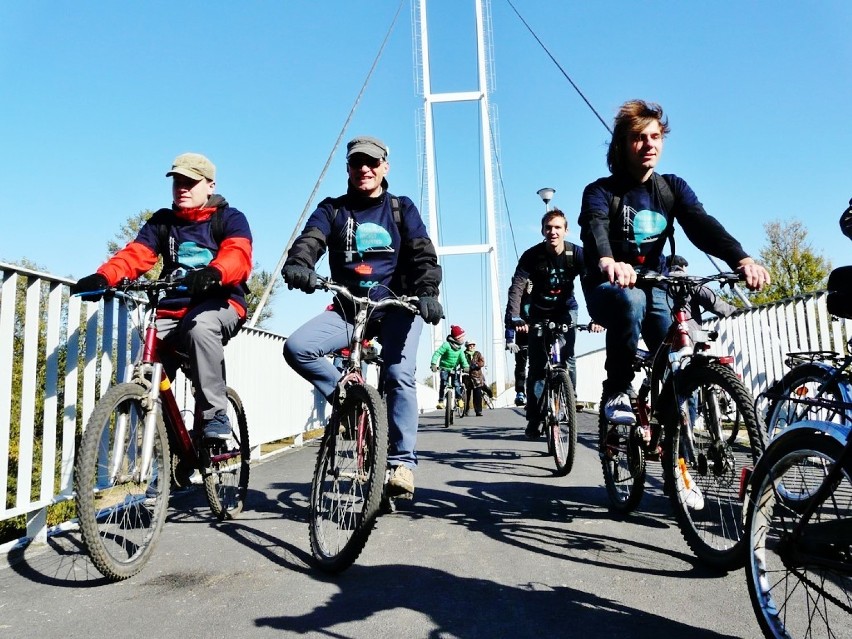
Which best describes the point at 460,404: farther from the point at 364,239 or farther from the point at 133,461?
the point at 133,461

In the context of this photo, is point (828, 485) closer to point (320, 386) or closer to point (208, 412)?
point (320, 386)

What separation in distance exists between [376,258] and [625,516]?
182cm

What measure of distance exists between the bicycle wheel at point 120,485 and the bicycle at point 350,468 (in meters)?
0.65

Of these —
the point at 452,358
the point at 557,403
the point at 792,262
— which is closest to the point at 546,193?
the point at 452,358

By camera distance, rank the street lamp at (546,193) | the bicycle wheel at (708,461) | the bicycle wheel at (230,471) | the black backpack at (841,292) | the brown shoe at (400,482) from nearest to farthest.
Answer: the black backpack at (841,292)
the bicycle wheel at (708,461)
the brown shoe at (400,482)
the bicycle wheel at (230,471)
the street lamp at (546,193)

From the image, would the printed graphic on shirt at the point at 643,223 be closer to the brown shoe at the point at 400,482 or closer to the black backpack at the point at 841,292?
the brown shoe at the point at 400,482

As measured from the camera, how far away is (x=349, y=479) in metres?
2.92

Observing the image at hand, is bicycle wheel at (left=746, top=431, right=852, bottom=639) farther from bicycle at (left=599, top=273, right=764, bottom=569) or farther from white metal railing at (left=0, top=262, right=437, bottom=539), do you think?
white metal railing at (left=0, top=262, right=437, bottom=539)

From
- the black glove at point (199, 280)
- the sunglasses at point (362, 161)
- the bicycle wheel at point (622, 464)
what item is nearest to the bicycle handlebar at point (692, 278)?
the bicycle wheel at point (622, 464)

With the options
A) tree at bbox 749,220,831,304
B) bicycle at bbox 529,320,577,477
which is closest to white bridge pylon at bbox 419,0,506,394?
tree at bbox 749,220,831,304

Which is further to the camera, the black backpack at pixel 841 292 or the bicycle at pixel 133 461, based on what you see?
the bicycle at pixel 133 461

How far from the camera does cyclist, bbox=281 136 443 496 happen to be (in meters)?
3.52

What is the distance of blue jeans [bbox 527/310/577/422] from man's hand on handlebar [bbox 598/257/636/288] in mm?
3351

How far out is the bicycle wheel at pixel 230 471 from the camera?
3696mm
